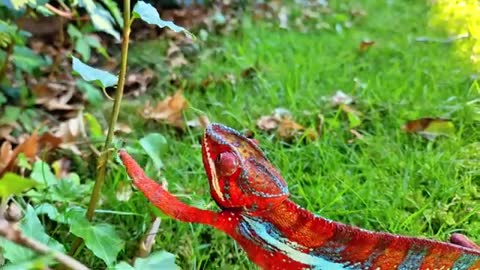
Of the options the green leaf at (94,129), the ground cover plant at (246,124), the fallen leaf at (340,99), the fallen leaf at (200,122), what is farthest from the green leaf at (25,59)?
the fallen leaf at (340,99)

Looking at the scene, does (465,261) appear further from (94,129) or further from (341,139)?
(94,129)

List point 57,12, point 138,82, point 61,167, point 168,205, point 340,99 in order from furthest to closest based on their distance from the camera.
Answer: point 138,82 < point 340,99 < point 57,12 < point 61,167 < point 168,205

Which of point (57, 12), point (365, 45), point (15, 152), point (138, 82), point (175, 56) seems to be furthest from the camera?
point (365, 45)

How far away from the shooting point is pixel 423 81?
2793 millimetres

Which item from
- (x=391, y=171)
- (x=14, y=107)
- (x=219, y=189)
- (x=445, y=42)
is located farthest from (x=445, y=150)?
(x=14, y=107)

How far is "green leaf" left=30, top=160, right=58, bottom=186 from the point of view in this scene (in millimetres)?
1841

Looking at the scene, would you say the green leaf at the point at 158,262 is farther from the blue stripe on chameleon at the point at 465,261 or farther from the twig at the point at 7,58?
the twig at the point at 7,58

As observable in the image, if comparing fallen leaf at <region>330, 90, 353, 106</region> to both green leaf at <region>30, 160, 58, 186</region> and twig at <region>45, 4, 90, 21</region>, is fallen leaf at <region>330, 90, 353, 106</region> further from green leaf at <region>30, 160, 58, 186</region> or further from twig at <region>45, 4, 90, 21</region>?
green leaf at <region>30, 160, 58, 186</region>

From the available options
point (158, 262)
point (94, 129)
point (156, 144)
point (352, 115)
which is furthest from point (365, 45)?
point (158, 262)

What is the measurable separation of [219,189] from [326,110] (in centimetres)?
129

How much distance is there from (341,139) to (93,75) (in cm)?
106

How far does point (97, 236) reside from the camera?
1.51 meters

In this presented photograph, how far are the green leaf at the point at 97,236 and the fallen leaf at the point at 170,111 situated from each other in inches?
35.8

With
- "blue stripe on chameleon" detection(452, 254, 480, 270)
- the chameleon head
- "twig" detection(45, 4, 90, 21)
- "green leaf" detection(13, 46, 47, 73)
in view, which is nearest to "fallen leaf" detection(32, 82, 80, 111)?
"green leaf" detection(13, 46, 47, 73)
